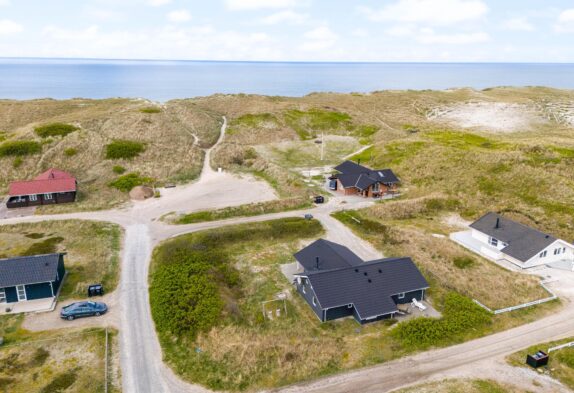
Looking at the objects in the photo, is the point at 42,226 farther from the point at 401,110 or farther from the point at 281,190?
the point at 401,110

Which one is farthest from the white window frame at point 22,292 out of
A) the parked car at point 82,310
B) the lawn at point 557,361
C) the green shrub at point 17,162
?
the green shrub at point 17,162

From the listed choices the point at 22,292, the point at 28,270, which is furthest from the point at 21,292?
the point at 28,270

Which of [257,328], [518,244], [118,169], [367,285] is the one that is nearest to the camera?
[257,328]

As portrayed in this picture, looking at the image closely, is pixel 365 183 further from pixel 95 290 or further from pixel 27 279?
pixel 27 279

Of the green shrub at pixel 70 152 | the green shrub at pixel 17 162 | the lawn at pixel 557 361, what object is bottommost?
the lawn at pixel 557 361

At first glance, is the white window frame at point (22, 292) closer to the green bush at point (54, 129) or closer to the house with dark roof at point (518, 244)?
the house with dark roof at point (518, 244)

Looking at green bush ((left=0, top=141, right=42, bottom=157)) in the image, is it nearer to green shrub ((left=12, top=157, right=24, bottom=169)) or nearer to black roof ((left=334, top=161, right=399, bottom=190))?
green shrub ((left=12, top=157, right=24, bottom=169))
